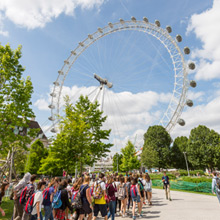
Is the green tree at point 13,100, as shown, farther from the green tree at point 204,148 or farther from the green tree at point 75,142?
the green tree at point 204,148

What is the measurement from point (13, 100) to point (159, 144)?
48.8m

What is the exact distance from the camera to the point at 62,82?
44.3m

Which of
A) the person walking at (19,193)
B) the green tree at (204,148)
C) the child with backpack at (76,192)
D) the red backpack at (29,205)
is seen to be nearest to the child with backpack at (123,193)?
the child with backpack at (76,192)

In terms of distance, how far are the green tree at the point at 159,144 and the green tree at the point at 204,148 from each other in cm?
654

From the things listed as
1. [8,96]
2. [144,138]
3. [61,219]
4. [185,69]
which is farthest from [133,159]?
[61,219]

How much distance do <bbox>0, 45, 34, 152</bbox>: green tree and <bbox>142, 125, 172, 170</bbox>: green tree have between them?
43.6m

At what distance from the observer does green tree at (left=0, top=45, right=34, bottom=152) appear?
41.5 feet

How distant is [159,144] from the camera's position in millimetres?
55250

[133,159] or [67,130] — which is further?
[133,159]

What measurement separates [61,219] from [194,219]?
6080mm

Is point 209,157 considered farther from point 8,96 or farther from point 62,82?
point 8,96

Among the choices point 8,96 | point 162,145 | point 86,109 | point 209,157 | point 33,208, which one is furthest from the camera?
point 162,145

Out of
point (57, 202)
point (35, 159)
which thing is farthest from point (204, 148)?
point (57, 202)

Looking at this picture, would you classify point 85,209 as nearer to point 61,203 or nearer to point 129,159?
point 61,203
